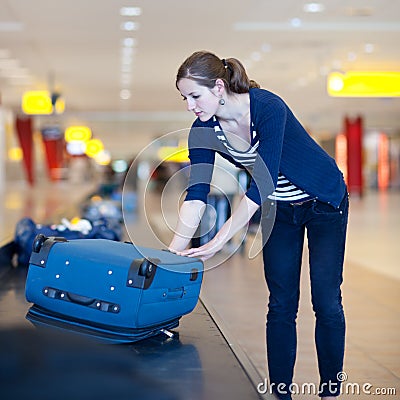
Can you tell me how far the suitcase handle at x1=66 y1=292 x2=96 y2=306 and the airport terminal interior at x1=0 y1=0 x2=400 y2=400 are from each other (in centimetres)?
14

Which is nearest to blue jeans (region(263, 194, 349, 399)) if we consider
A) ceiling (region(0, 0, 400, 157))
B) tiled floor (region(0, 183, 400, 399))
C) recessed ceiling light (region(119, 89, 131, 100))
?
tiled floor (region(0, 183, 400, 399))

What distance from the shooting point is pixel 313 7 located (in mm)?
12172

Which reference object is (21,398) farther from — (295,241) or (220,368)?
(295,241)

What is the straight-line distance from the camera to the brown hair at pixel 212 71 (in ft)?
9.65

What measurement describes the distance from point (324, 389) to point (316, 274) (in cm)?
55

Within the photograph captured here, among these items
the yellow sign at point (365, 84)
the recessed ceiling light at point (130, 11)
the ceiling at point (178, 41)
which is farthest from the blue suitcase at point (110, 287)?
the yellow sign at point (365, 84)

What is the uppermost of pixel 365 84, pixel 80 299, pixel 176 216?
pixel 365 84

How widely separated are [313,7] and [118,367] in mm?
10107

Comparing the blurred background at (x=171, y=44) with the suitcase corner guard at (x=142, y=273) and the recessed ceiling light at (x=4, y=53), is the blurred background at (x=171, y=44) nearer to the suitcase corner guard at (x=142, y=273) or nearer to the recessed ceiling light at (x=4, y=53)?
the recessed ceiling light at (x=4, y=53)

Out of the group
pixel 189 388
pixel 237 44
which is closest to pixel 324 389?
pixel 189 388

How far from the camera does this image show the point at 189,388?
2.98 meters

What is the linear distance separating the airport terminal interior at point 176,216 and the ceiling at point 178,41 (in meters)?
0.06

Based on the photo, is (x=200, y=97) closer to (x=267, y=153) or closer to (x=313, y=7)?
(x=267, y=153)

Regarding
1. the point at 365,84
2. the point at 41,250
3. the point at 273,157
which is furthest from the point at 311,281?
the point at 365,84
